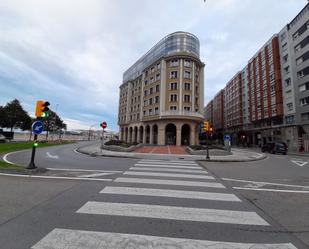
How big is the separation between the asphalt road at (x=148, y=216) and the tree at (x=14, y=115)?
4763 centimetres

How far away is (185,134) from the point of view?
41.4m

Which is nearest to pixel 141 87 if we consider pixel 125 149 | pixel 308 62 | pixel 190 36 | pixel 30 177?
pixel 190 36

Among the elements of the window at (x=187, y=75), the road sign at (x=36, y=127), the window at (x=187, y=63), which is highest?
the window at (x=187, y=63)

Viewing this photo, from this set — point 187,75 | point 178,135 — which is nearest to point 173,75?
point 187,75

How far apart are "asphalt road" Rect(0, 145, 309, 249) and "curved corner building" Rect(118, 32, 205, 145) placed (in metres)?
32.1

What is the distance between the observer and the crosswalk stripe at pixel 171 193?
5.51 metres

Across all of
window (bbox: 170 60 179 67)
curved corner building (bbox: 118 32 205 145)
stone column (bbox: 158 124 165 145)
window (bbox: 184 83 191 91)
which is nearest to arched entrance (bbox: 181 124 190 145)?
curved corner building (bbox: 118 32 205 145)

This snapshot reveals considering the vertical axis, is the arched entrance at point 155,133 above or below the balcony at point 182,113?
below

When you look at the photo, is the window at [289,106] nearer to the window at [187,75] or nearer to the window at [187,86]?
the window at [187,86]

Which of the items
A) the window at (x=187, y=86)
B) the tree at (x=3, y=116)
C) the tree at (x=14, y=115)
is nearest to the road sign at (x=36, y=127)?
the window at (x=187, y=86)

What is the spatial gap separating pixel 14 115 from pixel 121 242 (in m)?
53.5

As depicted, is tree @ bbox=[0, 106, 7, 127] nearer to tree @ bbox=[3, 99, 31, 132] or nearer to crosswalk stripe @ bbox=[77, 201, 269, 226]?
tree @ bbox=[3, 99, 31, 132]

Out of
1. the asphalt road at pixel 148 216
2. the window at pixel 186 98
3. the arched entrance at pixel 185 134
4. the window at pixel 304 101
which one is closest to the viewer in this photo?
the asphalt road at pixel 148 216

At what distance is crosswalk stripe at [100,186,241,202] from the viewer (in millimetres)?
5512
